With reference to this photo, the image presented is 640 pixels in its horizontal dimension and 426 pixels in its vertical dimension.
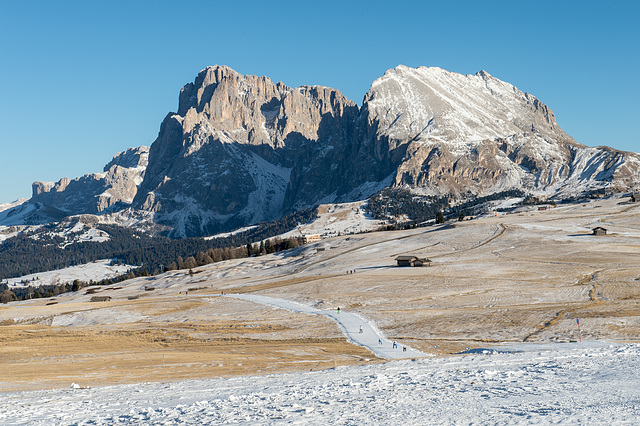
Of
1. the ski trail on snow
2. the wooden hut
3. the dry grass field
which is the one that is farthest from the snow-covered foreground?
the wooden hut

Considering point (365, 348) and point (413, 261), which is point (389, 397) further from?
point (413, 261)

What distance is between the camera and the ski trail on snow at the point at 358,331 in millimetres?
47656

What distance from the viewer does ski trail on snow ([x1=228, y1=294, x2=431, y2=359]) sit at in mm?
47656

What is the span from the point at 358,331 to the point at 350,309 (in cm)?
1924

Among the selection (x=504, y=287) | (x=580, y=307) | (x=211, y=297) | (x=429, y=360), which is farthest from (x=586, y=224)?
(x=429, y=360)

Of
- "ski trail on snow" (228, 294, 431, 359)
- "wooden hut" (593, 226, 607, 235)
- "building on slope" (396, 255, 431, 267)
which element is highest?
"wooden hut" (593, 226, 607, 235)

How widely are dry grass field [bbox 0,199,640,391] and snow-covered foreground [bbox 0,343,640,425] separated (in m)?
7.50

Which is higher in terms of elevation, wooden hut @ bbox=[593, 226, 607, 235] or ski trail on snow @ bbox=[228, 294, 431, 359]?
wooden hut @ bbox=[593, 226, 607, 235]

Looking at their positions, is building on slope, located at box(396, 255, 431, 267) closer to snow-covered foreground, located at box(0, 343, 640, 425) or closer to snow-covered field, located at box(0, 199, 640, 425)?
snow-covered field, located at box(0, 199, 640, 425)

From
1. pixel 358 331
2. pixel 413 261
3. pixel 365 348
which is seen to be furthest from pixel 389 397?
pixel 413 261

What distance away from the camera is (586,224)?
563ft

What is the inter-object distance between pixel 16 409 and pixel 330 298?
66615mm

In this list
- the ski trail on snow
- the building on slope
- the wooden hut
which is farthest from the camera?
the wooden hut

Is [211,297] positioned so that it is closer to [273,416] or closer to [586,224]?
[273,416]
